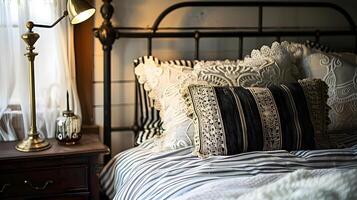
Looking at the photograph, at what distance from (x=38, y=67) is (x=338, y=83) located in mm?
1433

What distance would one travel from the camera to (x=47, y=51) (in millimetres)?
2262

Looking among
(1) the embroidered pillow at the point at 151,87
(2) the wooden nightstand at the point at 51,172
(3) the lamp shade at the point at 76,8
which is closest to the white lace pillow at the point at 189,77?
(1) the embroidered pillow at the point at 151,87

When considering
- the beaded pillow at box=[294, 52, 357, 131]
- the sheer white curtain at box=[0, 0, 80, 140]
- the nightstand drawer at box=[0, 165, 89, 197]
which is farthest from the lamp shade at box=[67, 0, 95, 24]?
the beaded pillow at box=[294, 52, 357, 131]

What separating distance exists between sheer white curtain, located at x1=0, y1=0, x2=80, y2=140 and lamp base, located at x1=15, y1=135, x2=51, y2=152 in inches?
7.1

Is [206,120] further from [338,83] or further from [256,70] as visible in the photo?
[338,83]

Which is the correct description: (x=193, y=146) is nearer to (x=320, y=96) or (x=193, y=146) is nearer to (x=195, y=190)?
(x=195, y=190)

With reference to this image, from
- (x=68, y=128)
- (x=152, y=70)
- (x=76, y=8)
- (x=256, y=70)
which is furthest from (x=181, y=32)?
(x=68, y=128)

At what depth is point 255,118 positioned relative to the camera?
189 centimetres

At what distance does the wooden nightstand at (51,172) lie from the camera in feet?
6.51

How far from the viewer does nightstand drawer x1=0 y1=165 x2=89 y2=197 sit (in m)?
1.99

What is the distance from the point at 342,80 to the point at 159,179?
1.10 m

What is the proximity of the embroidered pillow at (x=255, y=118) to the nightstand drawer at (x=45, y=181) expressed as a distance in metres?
0.56

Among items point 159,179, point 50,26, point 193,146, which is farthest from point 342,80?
point 50,26

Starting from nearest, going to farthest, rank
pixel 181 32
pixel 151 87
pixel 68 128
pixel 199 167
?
pixel 199 167, pixel 68 128, pixel 151 87, pixel 181 32
